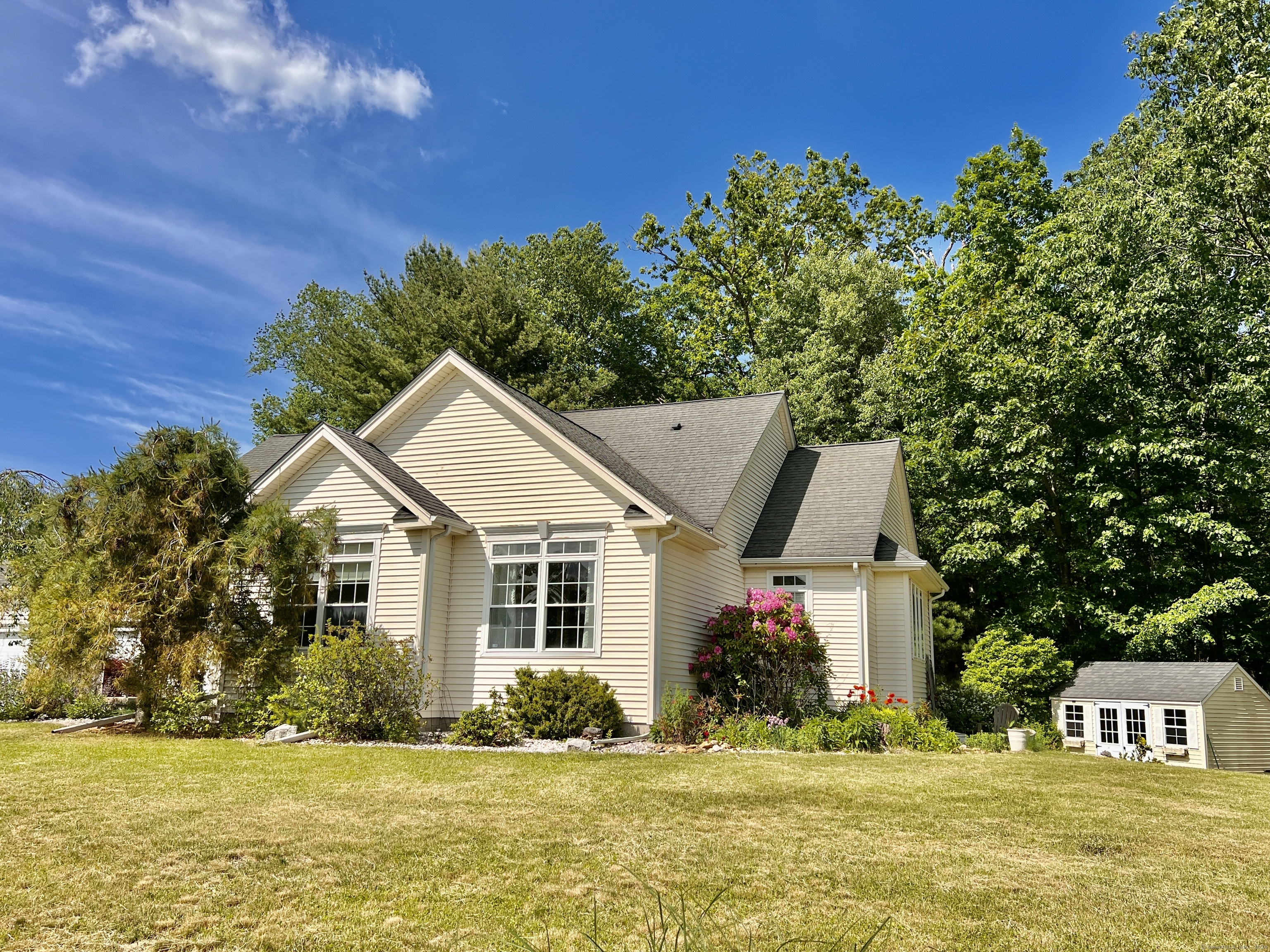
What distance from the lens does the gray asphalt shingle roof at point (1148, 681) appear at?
18.2 m

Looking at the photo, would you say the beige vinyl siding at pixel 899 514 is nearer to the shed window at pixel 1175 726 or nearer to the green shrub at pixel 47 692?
the shed window at pixel 1175 726

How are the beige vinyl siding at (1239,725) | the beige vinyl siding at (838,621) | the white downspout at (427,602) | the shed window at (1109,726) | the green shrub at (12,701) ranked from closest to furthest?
the white downspout at (427,602) → the green shrub at (12,701) → the beige vinyl siding at (838,621) → the beige vinyl siding at (1239,725) → the shed window at (1109,726)

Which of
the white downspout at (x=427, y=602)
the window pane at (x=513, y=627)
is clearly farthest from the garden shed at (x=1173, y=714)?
the white downspout at (x=427, y=602)

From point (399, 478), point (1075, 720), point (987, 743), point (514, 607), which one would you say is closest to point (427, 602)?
point (514, 607)

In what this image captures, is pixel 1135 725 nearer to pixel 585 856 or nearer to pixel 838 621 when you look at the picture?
pixel 838 621

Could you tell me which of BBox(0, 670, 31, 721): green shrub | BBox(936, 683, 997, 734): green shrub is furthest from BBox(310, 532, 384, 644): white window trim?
BBox(936, 683, 997, 734): green shrub

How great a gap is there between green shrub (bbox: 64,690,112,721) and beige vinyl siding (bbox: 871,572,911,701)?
14676 mm

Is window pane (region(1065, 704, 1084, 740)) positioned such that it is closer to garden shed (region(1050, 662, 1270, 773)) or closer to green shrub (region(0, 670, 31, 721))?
garden shed (region(1050, 662, 1270, 773))

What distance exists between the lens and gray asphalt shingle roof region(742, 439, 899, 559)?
17922mm

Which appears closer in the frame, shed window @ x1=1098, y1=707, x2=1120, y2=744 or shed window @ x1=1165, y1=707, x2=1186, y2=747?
shed window @ x1=1165, y1=707, x2=1186, y2=747

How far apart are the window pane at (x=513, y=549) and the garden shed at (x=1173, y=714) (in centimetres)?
1306

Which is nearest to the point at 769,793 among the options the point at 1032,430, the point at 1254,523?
the point at 1032,430

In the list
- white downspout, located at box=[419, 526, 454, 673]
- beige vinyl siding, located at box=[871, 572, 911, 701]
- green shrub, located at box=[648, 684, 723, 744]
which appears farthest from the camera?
beige vinyl siding, located at box=[871, 572, 911, 701]

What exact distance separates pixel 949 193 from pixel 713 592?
24.3 metres
